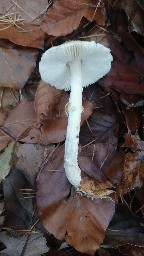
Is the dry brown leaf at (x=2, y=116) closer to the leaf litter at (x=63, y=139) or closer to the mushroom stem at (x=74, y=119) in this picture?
the leaf litter at (x=63, y=139)

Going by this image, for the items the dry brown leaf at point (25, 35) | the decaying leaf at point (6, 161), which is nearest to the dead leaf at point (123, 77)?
the dry brown leaf at point (25, 35)

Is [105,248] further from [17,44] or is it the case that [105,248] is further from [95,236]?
[17,44]

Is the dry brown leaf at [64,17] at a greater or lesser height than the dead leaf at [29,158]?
greater

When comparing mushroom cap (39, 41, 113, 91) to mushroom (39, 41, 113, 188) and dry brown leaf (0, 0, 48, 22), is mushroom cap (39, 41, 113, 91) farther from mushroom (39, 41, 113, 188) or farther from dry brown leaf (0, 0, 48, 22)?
dry brown leaf (0, 0, 48, 22)

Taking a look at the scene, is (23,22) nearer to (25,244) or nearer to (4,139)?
(4,139)

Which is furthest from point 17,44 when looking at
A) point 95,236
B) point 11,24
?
point 95,236

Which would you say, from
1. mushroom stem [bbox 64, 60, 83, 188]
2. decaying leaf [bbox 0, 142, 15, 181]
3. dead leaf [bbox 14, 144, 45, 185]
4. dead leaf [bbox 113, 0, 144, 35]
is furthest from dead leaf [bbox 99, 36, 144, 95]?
decaying leaf [bbox 0, 142, 15, 181]
